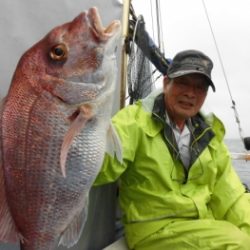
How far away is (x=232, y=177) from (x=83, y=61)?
2.20 metres

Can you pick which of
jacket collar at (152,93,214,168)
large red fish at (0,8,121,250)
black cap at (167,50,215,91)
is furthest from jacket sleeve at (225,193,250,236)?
large red fish at (0,8,121,250)

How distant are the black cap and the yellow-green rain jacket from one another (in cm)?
26

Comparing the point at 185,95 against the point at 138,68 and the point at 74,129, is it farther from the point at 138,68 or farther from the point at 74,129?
the point at 74,129

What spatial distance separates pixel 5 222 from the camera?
1.91 metres

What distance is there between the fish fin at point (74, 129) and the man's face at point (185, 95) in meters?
1.72

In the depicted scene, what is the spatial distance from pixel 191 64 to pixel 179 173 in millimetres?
796

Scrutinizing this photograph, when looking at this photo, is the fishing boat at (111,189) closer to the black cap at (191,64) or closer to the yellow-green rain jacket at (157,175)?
the yellow-green rain jacket at (157,175)

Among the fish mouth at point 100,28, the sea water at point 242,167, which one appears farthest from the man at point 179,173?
the sea water at point 242,167

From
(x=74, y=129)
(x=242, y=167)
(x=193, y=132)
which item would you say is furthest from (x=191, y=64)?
(x=242, y=167)

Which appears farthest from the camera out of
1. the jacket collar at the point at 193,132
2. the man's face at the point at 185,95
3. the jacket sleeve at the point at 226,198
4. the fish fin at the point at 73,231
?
the jacket sleeve at the point at 226,198

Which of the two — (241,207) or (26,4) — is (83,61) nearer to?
(26,4)

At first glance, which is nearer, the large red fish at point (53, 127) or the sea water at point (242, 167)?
the large red fish at point (53, 127)

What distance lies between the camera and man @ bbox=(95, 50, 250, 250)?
10.7 ft

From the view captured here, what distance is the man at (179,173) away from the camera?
3.27 metres
